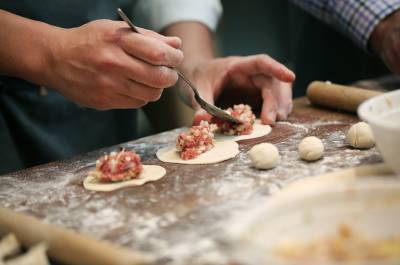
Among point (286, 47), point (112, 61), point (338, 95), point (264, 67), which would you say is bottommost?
point (286, 47)

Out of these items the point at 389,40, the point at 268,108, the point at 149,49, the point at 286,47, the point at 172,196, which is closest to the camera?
the point at 172,196

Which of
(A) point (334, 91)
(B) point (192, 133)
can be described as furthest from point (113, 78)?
(A) point (334, 91)

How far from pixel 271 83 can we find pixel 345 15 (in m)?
0.70

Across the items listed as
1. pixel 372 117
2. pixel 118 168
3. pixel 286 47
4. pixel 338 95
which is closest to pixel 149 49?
pixel 118 168

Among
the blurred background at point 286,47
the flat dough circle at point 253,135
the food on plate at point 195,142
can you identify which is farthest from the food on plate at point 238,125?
the blurred background at point 286,47

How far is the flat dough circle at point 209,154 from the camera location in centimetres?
147

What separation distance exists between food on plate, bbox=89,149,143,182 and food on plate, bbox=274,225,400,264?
0.57 meters

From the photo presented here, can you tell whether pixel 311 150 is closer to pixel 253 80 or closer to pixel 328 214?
pixel 328 214

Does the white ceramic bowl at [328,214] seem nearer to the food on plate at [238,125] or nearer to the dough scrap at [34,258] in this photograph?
the dough scrap at [34,258]

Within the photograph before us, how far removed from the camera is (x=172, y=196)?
1244 mm

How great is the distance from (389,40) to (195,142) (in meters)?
1.03

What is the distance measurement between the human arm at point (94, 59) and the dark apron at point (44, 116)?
328 millimetres

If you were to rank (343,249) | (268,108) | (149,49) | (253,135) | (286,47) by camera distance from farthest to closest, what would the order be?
(286,47) < (268,108) < (253,135) < (149,49) < (343,249)

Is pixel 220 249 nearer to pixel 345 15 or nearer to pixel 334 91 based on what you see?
pixel 334 91
